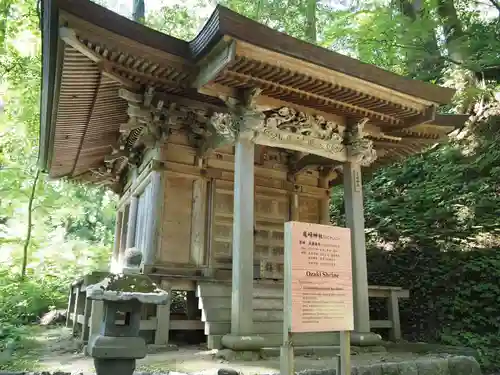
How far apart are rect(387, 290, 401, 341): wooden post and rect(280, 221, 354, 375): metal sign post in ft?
16.6

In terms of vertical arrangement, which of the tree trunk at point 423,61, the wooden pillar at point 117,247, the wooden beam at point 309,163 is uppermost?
the tree trunk at point 423,61

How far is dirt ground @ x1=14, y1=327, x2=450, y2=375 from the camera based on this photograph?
4761mm

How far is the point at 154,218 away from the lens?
7.29 meters

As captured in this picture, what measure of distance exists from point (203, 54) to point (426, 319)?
280 inches

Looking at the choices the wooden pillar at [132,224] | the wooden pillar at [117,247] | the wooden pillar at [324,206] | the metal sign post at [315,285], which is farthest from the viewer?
the wooden pillar at [117,247]

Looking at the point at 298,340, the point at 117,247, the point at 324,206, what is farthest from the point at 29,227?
the point at 298,340

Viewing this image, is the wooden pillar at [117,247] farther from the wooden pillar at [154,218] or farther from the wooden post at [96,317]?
the wooden post at [96,317]

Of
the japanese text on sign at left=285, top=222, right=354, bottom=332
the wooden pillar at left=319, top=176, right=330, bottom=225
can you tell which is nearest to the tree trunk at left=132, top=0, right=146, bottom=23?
the wooden pillar at left=319, top=176, right=330, bottom=225

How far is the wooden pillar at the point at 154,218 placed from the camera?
23.4 ft

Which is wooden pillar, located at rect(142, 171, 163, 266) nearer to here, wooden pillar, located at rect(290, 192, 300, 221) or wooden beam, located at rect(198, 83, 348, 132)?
wooden beam, located at rect(198, 83, 348, 132)

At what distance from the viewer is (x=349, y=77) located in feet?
19.6

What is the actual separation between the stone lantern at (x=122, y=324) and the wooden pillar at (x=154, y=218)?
3368 millimetres

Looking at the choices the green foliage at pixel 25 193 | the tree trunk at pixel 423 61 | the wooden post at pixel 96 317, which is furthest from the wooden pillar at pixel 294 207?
the tree trunk at pixel 423 61

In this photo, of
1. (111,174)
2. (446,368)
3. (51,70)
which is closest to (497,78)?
(446,368)
